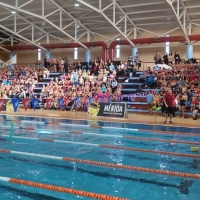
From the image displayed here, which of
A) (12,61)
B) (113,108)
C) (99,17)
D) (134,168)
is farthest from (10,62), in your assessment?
(134,168)

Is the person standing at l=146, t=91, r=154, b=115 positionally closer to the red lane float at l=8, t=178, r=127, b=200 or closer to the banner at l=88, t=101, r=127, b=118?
the banner at l=88, t=101, r=127, b=118

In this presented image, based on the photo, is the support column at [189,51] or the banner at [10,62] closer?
the support column at [189,51]

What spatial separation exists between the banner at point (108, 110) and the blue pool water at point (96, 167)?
3.78 meters

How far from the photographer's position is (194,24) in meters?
20.3

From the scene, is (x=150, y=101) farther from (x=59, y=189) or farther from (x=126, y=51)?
(x=59, y=189)

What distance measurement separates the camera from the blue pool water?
3.81 meters

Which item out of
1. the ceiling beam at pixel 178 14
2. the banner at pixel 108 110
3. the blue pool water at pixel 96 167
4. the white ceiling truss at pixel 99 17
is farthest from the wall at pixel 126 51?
the blue pool water at pixel 96 167

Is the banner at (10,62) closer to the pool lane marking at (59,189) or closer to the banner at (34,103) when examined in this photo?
the banner at (34,103)

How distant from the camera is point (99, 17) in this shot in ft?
68.2

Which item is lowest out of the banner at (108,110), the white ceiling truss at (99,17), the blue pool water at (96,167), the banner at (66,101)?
the blue pool water at (96,167)

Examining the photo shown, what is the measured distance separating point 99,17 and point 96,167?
17.2 m

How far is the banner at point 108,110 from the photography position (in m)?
12.7

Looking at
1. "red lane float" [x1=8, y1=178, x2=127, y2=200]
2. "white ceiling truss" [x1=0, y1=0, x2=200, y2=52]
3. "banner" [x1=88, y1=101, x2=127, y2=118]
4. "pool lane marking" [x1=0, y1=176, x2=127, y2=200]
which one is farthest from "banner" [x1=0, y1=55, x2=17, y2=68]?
"red lane float" [x1=8, y1=178, x2=127, y2=200]

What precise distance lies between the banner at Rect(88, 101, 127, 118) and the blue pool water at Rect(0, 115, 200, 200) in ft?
12.4
